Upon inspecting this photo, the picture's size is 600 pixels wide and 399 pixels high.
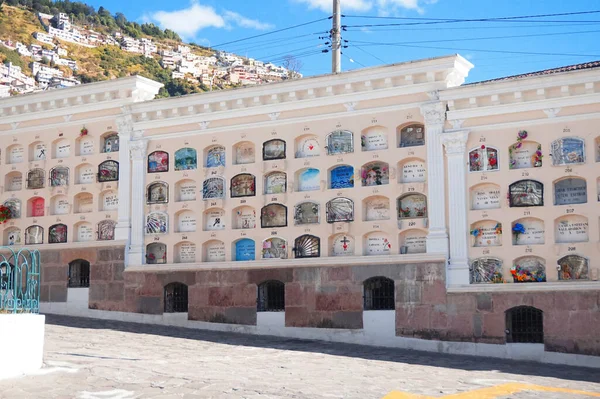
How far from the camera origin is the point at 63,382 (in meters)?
14.2

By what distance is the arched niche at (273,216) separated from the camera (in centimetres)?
2548

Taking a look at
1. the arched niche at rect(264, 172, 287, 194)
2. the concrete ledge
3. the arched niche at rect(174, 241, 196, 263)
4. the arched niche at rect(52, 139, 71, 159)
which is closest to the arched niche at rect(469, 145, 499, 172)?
the arched niche at rect(264, 172, 287, 194)

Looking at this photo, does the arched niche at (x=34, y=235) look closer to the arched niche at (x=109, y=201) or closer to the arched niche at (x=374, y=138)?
the arched niche at (x=109, y=201)

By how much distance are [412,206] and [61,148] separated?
13.4 meters

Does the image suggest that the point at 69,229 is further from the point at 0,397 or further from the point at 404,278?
the point at 0,397

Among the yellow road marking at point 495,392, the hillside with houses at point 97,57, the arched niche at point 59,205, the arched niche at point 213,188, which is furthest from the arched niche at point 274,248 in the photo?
the hillside with houses at point 97,57

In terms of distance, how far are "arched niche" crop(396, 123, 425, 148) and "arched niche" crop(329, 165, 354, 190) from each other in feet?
5.89

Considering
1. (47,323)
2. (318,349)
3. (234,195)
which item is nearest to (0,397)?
(318,349)

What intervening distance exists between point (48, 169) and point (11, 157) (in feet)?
6.66

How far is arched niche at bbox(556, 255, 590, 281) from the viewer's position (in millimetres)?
21547

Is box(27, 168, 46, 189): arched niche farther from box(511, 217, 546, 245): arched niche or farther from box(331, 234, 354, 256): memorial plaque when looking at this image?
box(511, 217, 546, 245): arched niche

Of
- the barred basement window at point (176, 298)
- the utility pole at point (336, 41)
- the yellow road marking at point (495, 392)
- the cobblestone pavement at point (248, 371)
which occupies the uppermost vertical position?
the utility pole at point (336, 41)

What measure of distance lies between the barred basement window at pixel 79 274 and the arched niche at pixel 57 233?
103 centimetres

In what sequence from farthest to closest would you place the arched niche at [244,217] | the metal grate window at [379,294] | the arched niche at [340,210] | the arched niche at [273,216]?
the arched niche at [244,217], the arched niche at [273,216], the arched niche at [340,210], the metal grate window at [379,294]
